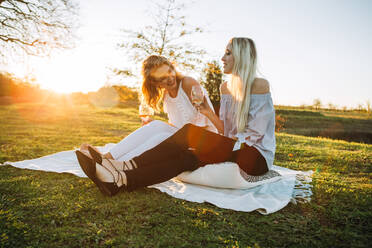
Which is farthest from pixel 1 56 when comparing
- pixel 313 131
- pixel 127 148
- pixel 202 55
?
pixel 313 131

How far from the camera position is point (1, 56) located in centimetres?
1027

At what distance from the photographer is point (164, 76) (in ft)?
12.6

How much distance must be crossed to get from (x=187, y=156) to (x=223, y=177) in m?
0.48

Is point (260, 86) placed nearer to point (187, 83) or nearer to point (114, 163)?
point (187, 83)

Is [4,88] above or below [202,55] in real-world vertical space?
below

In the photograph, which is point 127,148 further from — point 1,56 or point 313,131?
point 313,131

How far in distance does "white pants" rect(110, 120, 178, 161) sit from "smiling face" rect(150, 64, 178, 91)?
92cm

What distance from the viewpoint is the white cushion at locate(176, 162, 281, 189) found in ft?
9.13

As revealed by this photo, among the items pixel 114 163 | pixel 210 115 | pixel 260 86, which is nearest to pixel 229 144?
pixel 210 115

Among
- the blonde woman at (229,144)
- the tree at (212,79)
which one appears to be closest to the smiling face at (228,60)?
the blonde woman at (229,144)

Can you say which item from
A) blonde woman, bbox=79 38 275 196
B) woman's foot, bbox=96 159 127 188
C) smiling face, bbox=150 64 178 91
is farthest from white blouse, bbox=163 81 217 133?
woman's foot, bbox=96 159 127 188

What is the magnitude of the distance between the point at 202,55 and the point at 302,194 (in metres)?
9.87

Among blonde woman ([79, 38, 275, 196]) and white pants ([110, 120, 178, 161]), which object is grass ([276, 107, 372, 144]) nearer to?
blonde woman ([79, 38, 275, 196])

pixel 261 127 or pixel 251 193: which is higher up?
pixel 261 127
